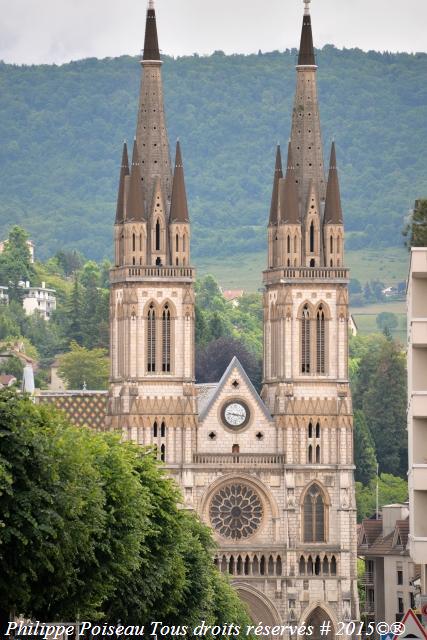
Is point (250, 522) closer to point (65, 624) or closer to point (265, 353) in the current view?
point (265, 353)

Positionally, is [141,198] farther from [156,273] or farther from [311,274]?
[311,274]

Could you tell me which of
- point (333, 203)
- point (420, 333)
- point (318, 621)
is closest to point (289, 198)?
point (333, 203)

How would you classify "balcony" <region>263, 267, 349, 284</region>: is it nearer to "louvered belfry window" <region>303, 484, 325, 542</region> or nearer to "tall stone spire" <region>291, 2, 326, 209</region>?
"tall stone spire" <region>291, 2, 326, 209</region>

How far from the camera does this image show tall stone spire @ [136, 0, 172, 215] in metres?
162

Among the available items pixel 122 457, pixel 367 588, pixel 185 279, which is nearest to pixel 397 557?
pixel 367 588

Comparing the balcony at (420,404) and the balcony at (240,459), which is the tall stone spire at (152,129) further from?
the balcony at (420,404)

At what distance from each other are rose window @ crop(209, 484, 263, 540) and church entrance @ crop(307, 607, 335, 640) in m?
5.25

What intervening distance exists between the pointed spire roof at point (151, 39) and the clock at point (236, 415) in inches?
711

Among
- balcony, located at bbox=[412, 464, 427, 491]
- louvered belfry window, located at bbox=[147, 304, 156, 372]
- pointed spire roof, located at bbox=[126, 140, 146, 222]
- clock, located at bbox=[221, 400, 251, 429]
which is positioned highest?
pointed spire roof, located at bbox=[126, 140, 146, 222]

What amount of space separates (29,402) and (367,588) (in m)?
87.6

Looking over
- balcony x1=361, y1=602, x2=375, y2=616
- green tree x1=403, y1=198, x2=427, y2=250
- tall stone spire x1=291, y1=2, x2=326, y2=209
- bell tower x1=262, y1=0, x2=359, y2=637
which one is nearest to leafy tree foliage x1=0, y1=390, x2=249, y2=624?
green tree x1=403, y1=198, x2=427, y2=250

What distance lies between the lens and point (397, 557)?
554 feet

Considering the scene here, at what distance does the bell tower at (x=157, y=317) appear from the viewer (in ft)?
529

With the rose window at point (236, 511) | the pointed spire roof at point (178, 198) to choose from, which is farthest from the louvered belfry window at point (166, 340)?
the rose window at point (236, 511)
